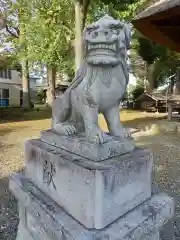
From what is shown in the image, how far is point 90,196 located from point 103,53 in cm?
71

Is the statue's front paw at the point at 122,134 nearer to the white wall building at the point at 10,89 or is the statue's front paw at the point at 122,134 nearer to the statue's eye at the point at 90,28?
the statue's eye at the point at 90,28

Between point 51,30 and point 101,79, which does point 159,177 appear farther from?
point 51,30

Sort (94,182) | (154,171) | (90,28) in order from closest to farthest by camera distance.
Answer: (94,182) → (90,28) → (154,171)

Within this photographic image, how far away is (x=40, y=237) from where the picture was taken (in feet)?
4.52

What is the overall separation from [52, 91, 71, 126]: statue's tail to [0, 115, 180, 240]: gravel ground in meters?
1.30

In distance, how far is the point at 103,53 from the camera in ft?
3.68

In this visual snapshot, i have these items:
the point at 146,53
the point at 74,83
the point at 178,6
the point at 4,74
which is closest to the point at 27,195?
the point at 74,83

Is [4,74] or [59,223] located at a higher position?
[4,74]

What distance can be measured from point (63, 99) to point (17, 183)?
71cm

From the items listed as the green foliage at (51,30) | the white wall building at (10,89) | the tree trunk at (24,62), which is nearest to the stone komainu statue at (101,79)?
the green foliage at (51,30)

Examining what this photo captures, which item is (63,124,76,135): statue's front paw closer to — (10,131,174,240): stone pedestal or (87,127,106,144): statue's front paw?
(10,131,174,240): stone pedestal

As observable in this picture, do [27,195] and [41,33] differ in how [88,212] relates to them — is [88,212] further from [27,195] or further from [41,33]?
[41,33]

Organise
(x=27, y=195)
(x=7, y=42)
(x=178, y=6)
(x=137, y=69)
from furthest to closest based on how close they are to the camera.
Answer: (x=137, y=69) < (x=7, y=42) < (x=178, y=6) < (x=27, y=195)

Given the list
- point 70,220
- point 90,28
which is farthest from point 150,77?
point 70,220
